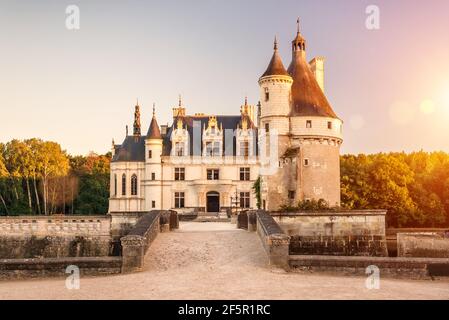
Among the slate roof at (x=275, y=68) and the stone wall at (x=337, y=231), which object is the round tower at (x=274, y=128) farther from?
the stone wall at (x=337, y=231)

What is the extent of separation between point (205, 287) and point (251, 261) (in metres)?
4.32

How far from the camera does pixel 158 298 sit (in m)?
11.8

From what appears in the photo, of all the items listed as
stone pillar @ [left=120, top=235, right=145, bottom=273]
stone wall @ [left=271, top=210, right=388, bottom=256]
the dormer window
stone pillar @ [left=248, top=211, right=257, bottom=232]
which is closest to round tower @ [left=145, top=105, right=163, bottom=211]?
the dormer window

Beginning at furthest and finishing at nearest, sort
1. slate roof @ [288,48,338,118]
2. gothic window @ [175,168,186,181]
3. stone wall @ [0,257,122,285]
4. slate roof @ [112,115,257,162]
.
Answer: slate roof @ [112,115,257,162], gothic window @ [175,168,186,181], slate roof @ [288,48,338,118], stone wall @ [0,257,122,285]

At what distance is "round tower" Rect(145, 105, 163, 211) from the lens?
52.0 meters

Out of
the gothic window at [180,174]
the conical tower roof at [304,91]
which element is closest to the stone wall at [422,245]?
the conical tower roof at [304,91]

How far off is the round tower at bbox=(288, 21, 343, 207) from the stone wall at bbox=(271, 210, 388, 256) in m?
6.59

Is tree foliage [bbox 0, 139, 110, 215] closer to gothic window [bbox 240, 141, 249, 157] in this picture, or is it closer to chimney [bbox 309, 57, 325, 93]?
gothic window [bbox 240, 141, 249, 157]

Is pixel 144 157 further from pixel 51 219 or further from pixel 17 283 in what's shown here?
pixel 17 283

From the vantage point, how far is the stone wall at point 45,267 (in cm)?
1574
